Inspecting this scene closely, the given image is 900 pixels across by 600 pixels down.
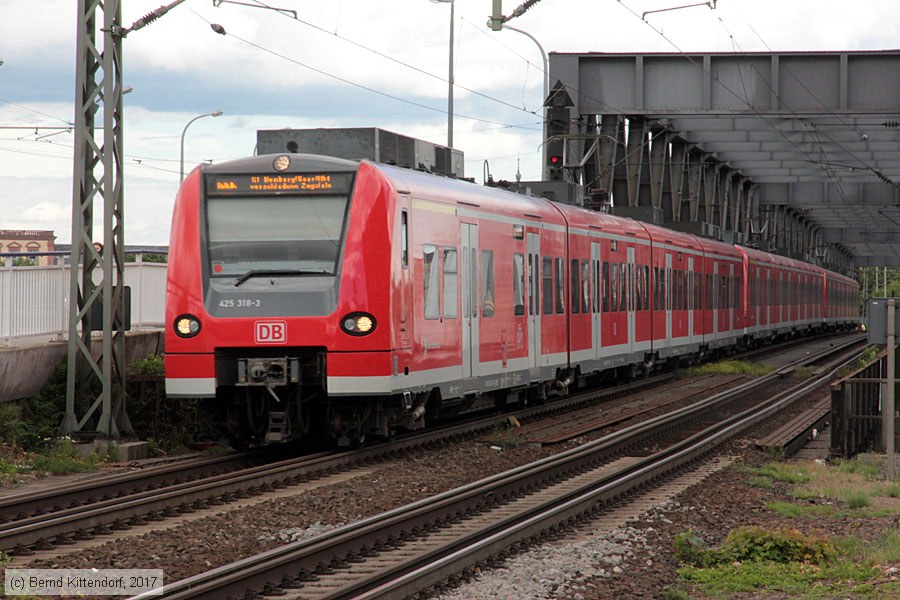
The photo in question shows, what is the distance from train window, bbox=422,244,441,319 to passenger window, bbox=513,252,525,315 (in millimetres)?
3221

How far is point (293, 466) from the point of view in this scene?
43.2 ft

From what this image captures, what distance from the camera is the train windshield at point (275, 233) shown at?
1381 centimetres

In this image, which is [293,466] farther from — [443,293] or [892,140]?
[892,140]

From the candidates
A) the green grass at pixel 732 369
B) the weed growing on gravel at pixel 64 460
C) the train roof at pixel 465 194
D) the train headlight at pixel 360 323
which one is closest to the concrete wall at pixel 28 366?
the weed growing on gravel at pixel 64 460

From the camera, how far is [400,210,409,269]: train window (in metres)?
14.2

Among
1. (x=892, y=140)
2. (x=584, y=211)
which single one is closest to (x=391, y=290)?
(x=584, y=211)

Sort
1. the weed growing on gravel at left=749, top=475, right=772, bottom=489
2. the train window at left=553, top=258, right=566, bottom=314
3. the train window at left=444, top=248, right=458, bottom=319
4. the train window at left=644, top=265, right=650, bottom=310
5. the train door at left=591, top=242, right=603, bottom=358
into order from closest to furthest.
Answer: the weed growing on gravel at left=749, top=475, right=772, bottom=489, the train window at left=444, top=248, right=458, bottom=319, the train window at left=553, top=258, right=566, bottom=314, the train door at left=591, top=242, right=603, bottom=358, the train window at left=644, top=265, right=650, bottom=310

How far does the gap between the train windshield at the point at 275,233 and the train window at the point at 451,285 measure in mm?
2185

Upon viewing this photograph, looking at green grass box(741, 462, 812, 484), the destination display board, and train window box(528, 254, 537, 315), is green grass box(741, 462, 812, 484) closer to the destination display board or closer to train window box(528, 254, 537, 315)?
the destination display board

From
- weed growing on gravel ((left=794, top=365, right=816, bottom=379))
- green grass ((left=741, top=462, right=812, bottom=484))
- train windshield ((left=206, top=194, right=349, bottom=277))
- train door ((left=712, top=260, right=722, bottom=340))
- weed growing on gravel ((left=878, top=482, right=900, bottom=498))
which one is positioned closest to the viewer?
weed growing on gravel ((left=878, top=482, right=900, bottom=498))

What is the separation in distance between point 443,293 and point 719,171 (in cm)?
4353

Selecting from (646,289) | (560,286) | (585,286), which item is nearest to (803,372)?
(646,289)

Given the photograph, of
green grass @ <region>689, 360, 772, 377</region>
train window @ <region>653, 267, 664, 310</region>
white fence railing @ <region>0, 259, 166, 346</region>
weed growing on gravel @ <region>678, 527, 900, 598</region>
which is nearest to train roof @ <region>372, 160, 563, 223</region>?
white fence railing @ <region>0, 259, 166, 346</region>

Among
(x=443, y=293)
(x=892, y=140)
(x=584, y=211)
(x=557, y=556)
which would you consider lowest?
(x=557, y=556)
